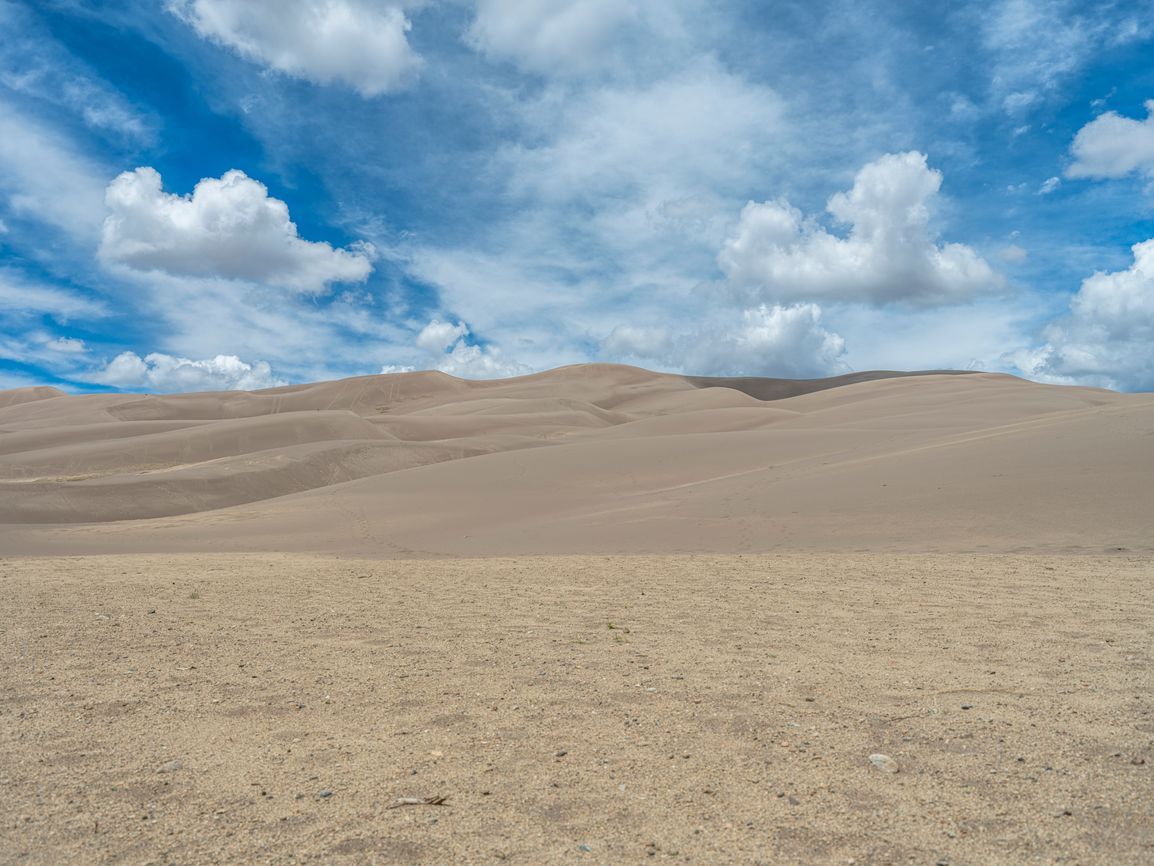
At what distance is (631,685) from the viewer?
17.8ft

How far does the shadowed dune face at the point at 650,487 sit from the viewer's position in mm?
14445

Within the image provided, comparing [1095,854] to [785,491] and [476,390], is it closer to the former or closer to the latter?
[785,491]

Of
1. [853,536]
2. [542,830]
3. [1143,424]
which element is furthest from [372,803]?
[1143,424]

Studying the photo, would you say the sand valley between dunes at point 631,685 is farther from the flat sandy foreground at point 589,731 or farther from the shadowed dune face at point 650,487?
the shadowed dune face at point 650,487

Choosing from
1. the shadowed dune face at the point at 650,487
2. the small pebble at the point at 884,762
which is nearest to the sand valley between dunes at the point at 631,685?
the small pebble at the point at 884,762

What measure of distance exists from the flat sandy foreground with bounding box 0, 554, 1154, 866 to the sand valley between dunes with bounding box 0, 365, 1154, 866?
0.08ft

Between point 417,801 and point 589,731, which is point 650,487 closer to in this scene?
point 589,731

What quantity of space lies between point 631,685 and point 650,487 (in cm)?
1770

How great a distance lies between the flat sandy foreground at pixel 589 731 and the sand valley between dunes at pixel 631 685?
2 centimetres

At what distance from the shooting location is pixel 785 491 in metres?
18.1

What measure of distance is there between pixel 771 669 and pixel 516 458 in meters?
21.7

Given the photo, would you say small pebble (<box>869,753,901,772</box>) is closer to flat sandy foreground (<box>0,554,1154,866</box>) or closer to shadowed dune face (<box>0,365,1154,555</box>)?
flat sandy foreground (<box>0,554,1154,866</box>)

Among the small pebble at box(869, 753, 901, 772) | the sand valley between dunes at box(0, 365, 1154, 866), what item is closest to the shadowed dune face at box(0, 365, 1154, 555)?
the sand valley between dunes at box(0, 365, 1154, 866)

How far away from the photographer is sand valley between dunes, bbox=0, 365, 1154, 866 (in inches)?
132
